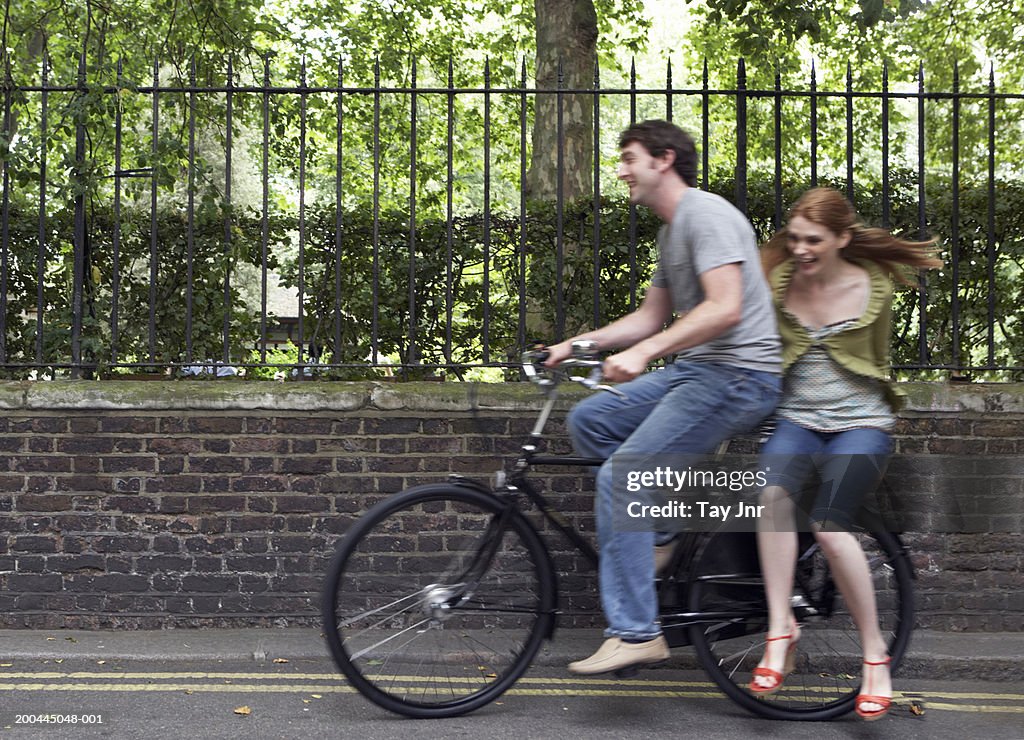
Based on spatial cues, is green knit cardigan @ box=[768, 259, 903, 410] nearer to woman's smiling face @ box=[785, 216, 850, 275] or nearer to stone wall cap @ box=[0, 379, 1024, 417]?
woman's smiling face @ box=[785, 216, 850, 275]

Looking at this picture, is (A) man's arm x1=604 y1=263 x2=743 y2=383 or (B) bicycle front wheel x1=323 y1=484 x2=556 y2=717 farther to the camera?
(B) bicycle front wheel x1=323 y1=484 x2=556 y2=717

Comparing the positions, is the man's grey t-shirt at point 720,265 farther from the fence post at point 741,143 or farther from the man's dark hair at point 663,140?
the fence post at point 741,143

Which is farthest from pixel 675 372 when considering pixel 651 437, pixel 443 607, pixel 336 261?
pixel 336 261

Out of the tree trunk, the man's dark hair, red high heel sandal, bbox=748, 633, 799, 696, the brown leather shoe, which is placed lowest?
red high heel sandal, bbox=748, 633, 799, 696

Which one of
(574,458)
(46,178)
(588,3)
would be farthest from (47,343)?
(588,3)

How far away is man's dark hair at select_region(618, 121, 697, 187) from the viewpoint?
413 cm

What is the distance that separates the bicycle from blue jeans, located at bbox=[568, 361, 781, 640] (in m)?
0.15

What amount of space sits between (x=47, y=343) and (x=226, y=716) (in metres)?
2.71

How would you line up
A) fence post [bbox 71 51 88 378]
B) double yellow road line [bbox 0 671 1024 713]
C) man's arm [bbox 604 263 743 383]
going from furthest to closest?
fence post [bbox 71 51 88 378] < double yellow road line [bbox 0 671 1024 713] < man's arm [bbox 604 263 743 383]

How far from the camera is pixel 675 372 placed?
167 inches

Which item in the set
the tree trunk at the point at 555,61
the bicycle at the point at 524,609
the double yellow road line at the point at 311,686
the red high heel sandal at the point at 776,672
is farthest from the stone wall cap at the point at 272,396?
the tree trunk at the point at 555,61

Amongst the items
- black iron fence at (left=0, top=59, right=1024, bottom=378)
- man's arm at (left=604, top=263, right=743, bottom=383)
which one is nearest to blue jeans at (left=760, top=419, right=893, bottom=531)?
man's arm at (left=604, top=263, right=743, bottom=383)

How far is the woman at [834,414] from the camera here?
4.12 metres

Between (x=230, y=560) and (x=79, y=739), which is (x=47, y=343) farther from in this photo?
(x=79, y=739)
